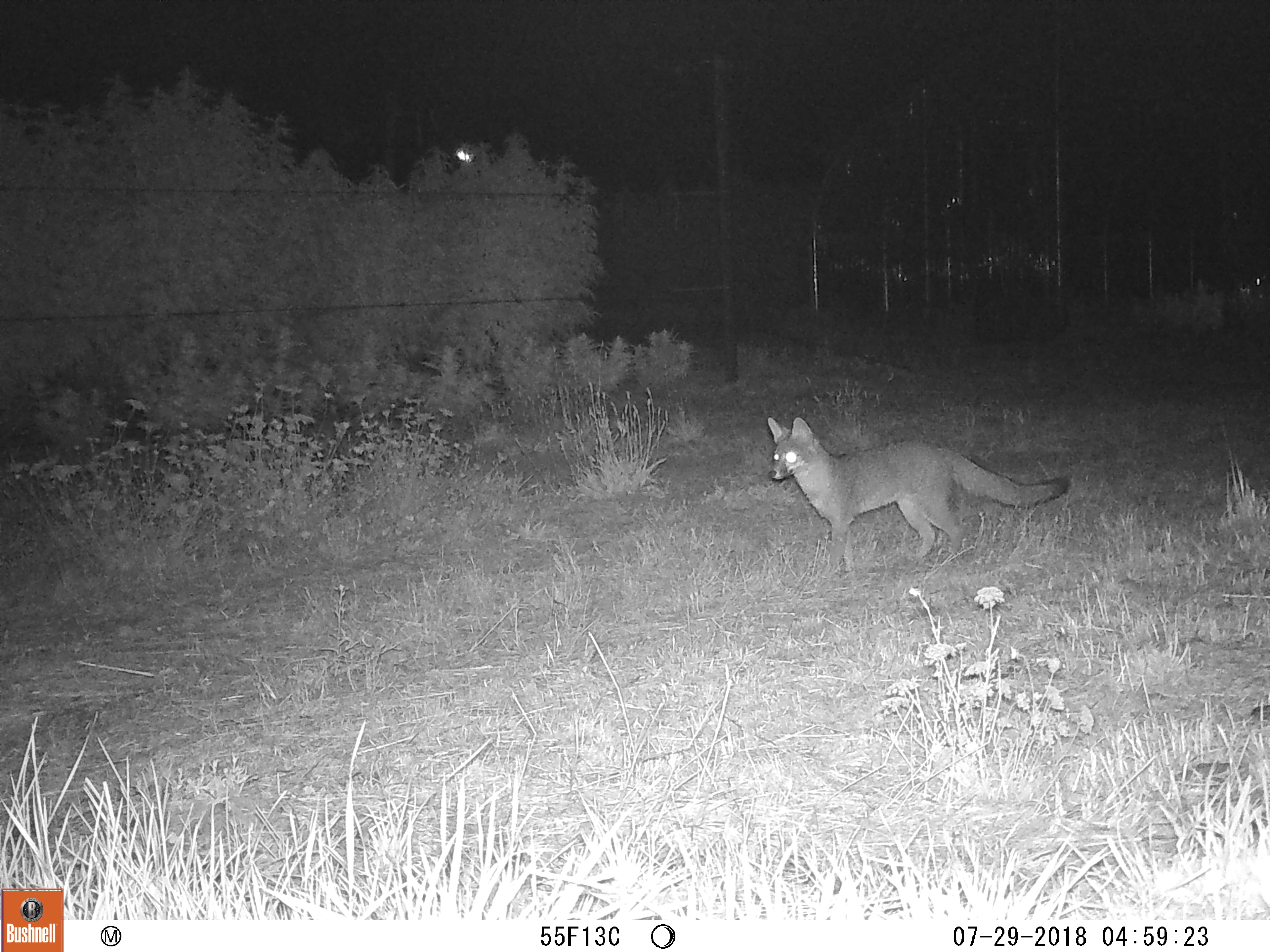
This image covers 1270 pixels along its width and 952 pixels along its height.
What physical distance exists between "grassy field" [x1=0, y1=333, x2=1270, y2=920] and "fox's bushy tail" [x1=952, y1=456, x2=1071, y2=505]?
0.79ft

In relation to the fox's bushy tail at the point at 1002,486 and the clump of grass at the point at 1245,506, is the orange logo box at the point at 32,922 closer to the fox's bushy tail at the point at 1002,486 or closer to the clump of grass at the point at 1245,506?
the fox's bushy tail at the point at 1002,486

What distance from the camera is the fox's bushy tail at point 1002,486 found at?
23.4 feet

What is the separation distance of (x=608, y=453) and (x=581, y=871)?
250 inches

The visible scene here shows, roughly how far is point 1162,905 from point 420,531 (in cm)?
590

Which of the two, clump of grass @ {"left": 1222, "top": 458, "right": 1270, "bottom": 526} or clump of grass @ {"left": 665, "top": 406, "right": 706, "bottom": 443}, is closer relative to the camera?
clump of grass @ {"left": 1222, "top": 458, "right": 1270, "bottom": 526}

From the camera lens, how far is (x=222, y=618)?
21.0ft

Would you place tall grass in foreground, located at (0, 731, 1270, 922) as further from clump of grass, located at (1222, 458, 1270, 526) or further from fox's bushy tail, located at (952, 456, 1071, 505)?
clump of grass, located at (1222, 458, 1270, 526)

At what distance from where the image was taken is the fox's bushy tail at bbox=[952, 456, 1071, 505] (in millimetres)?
7129

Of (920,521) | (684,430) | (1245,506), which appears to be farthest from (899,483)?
(684,430)

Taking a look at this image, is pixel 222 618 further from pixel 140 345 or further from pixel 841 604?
pixel 140 345

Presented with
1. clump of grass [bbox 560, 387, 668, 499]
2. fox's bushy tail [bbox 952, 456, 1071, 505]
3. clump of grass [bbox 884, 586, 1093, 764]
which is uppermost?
clump of grass [bbox 560, 387, 668, 499]

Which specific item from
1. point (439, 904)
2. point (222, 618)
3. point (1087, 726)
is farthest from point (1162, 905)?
point (222, 618)

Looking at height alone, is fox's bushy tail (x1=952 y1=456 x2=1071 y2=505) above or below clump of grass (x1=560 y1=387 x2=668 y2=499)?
below

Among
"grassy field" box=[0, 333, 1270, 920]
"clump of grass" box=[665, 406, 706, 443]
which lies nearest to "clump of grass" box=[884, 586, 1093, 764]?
"grassy field" box=[0, 333, 1270, 920]
